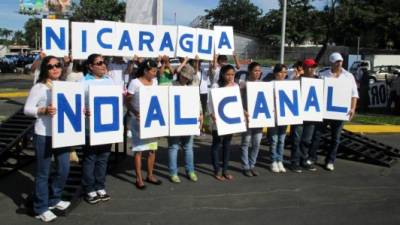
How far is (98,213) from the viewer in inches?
244

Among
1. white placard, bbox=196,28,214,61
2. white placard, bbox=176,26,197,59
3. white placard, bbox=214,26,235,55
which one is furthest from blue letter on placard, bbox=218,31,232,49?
white placard, bbox=176,26,197,59

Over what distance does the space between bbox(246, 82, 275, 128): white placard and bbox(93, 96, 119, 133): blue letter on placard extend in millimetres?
2273

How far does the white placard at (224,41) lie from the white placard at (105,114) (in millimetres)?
3333

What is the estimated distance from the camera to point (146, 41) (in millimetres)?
9023

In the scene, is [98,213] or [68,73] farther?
[68,73]

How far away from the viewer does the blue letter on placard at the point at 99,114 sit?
6.36m

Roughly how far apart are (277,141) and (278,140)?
0.10 ft

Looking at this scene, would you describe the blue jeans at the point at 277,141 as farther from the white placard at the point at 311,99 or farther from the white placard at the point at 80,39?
the white placard at the point at 80,39

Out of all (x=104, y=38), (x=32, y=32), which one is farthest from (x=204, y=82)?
(x=32, y=32)

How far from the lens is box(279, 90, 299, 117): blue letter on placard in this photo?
830 cm

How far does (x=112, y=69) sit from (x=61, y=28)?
119 cm

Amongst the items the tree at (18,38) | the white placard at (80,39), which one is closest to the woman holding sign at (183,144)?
the white placard at (80,39)

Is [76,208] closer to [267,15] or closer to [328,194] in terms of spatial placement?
[328,194]

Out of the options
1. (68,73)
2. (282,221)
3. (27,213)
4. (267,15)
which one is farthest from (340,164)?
(267,15)
